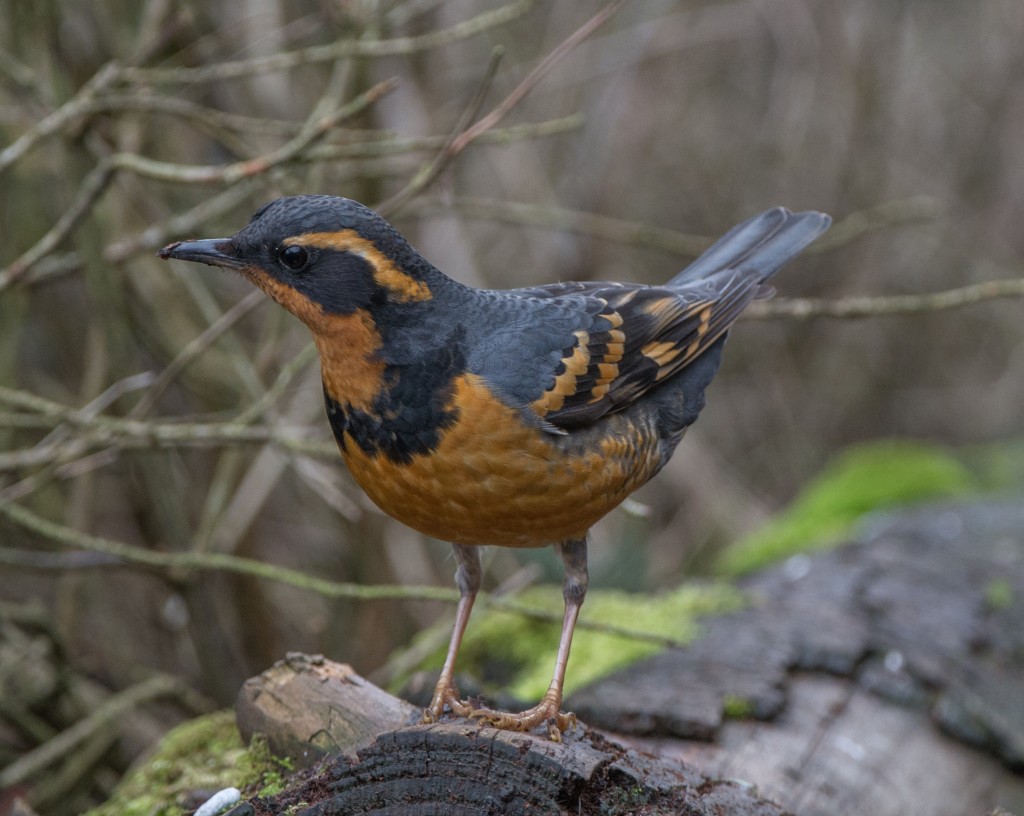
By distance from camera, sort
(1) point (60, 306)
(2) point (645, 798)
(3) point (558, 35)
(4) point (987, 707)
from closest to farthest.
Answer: (2) point (645, 798) < (4) point (987, 707) < (1) point (60, 306) < (3) point (558, 35)

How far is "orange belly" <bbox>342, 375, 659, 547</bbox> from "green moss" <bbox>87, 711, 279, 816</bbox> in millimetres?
913

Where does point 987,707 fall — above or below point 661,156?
below

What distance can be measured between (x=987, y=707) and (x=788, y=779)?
45.0 inches

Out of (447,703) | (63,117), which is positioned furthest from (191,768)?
(63,117)

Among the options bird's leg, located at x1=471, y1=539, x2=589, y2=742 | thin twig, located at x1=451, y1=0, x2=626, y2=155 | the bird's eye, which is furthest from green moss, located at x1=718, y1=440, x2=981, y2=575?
the bird's eye

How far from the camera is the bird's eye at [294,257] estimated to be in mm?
3392

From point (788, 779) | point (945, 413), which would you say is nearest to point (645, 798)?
point (788, 779)

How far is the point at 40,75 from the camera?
5.68 meters

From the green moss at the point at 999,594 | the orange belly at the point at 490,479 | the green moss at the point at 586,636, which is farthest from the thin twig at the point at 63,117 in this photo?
the green moss at the point at 999,594

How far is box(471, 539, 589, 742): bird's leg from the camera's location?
342 cm

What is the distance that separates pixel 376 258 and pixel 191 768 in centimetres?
180

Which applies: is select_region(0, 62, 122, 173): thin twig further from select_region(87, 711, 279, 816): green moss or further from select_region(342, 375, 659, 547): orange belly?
select_region(87, 711, 279, 816): green moss

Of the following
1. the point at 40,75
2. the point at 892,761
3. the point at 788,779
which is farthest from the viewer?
the point at 40,75

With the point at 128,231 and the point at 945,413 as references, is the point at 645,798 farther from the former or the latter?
the point at 945,413
